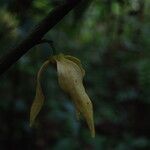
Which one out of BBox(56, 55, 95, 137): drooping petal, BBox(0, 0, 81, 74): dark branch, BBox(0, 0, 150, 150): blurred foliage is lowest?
BBox(0, 0, 150, 150): blurred foliage

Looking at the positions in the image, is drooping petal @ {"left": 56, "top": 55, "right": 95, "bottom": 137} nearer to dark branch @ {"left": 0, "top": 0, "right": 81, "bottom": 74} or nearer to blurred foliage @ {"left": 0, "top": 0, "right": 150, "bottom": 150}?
dark branch @ {"left": 0, "top": 0, "right": 81, "bottom": 74}

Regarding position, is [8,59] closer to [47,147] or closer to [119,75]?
[47,147]

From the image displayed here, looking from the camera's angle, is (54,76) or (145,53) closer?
(54,76)

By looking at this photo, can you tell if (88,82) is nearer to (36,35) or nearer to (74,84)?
(74,84)

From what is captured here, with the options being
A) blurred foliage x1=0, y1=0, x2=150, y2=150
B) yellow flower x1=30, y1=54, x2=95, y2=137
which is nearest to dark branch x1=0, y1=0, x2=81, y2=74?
yellow flower x1=30, y1=54, x2=95, y2=137

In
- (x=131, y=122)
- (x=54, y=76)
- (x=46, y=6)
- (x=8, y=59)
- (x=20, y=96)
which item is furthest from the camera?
(x=131, y=122)

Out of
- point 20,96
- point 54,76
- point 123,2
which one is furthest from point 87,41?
point 123,2

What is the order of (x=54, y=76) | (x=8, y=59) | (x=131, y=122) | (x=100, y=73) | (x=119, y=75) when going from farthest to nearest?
(x=119, y=75) < (x=100, y=73) < (x=131, y=122) < (x=54, y=76) < (x=8, y=59)
